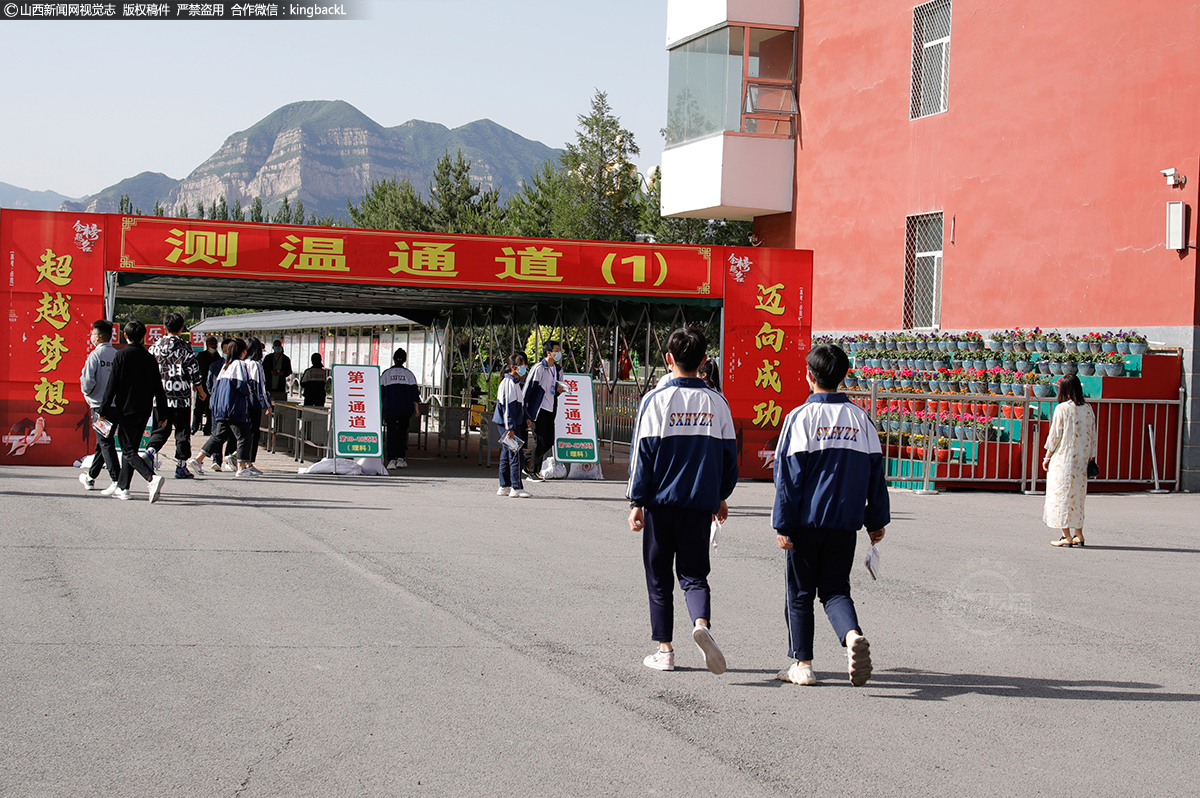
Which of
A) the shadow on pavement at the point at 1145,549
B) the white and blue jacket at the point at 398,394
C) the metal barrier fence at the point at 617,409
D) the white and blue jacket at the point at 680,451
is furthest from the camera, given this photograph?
the metal barrier fence at the point at 617,409

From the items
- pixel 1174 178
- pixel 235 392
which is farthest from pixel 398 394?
pixel 1174 178

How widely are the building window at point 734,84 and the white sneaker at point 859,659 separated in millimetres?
19838

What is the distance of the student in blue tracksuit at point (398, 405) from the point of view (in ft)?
57.5

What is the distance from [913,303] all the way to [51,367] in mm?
14963

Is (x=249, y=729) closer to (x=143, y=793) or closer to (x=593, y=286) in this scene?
(x=143, y=793)

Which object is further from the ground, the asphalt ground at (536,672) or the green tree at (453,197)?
the green tree at (453,197)

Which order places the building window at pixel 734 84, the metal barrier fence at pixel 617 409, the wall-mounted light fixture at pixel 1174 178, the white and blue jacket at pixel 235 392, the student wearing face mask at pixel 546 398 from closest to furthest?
the white and blue jacket at pixel 235 392
the student wearing face mask at pixel 546 398
the wall-mounted light fixture at pixel 1174 178
the metal barrier fence at pixel 617 409
the building window at pixel 734 84

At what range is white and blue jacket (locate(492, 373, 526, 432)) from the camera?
542 inches

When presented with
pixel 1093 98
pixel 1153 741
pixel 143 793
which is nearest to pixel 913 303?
pixel 1093 98

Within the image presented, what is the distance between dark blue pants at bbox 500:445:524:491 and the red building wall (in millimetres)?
9911

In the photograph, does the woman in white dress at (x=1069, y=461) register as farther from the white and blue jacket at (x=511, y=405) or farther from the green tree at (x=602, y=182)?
the green tree at (x=602, y=182)

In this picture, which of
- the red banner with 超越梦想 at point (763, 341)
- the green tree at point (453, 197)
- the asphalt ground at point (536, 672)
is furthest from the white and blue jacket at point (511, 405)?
the green tree at point (453, 197)

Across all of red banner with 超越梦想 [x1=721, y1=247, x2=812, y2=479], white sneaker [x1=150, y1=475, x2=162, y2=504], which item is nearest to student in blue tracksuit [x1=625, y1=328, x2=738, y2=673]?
white sneaker [x1=150, y1=475, x2=162, y2=504]

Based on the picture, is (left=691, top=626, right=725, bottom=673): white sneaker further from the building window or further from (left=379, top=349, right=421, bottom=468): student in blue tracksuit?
the building window
